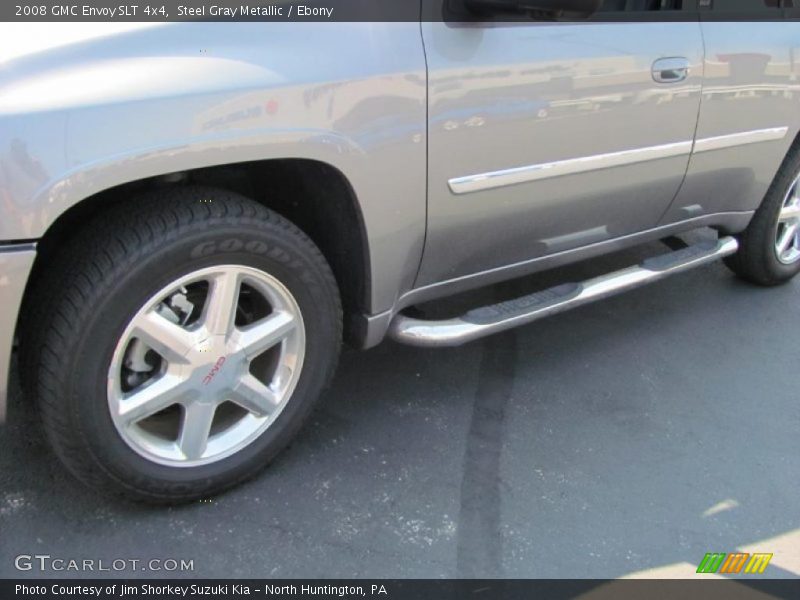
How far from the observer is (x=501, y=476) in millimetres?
2713

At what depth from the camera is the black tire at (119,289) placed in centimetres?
208

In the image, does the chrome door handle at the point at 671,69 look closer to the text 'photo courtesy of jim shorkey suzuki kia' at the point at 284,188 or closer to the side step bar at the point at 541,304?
the text 'photo courtesy of jim shorkey suzuki kia' at the point at 284,188

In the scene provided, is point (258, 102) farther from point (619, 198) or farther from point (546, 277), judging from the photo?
point (546, 277)

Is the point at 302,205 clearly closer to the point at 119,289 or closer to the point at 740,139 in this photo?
the point at 119,289

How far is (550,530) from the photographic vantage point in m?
2.50

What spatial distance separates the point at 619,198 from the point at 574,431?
2.83ft

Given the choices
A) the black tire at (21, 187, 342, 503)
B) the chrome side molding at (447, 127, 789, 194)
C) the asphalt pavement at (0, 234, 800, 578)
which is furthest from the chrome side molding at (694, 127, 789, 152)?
the black tire at (21, 187, 342, 503)

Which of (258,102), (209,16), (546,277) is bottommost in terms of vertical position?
(546,277)

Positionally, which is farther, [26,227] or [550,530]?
[550,530]

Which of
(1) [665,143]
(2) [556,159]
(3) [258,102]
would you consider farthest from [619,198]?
(3) [258,102]

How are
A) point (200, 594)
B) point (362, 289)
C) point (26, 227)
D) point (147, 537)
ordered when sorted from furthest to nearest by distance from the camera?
point (362, 289) → point (147, 537) → point (200, 594) → point (26, 227)

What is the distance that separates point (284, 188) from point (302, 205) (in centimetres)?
8

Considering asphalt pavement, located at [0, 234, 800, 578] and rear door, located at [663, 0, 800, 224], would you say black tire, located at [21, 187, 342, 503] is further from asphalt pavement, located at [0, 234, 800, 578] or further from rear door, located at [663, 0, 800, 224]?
rear door, located at [663, 0, 800, 224]

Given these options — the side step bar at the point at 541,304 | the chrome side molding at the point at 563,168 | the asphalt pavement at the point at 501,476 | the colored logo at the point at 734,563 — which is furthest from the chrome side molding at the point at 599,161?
the colored logo at the point at 734,563
